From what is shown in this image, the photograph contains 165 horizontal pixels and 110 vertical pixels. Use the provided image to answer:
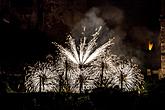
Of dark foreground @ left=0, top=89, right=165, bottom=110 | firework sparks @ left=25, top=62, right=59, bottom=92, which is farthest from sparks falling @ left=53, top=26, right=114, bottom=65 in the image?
dark foreground @ left=0, top=89, right=165, bottom=110

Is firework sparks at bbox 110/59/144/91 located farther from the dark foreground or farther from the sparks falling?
the dark foreground

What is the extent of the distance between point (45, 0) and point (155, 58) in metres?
9.65

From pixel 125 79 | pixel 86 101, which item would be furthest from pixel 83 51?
pixel 86 101

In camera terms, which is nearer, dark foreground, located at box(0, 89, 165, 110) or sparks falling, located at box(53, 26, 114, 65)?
dark foreground, located at box(0, 89, 165, 110)

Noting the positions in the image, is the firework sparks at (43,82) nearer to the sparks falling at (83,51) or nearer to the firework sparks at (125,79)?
the sparks falling at (83,51)

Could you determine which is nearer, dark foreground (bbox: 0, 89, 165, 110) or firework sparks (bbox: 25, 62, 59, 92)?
dark foreground (bbox: 0, 89, 165, 110)

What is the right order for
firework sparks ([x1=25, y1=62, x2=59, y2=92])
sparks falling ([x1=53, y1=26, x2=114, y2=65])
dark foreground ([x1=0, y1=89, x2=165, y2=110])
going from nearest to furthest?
1. dark foreground ([x1=0, y1=89, x2=165, y2=110])
2. firework sparks ([x1=25, y1=62, x2=59, y2=92])
3. sparks falling ([x1=53, y1=26, x2=114, y2=65])

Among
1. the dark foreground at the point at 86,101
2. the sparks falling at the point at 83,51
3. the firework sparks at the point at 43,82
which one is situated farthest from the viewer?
the sparks falling at the point at 83,51

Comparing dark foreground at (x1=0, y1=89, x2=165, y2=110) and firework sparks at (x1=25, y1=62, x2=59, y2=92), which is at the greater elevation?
firework sparks at (x1=25, y1=62, x2=59, y2=92)

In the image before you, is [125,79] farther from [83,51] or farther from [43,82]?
[83,51]

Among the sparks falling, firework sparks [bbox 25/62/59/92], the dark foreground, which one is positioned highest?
the sparks falling

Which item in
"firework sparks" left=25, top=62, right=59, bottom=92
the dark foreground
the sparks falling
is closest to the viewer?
the dark foreground

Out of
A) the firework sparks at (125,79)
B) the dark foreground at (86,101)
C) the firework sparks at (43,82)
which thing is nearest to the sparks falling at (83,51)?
the firework sparks at (43,82)

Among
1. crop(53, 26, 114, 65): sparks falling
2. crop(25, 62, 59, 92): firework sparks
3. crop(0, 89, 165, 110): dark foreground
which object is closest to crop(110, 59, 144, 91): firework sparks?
crop(53, 26, 114, 65): sparks falling
